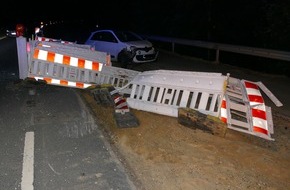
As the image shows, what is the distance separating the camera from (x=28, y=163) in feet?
14.7

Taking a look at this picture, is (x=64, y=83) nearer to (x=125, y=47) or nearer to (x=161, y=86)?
(x=161, y=86)

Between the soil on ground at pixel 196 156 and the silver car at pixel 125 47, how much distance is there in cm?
717

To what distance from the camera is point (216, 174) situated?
423 centimetres

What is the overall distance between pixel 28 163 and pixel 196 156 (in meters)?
2.67

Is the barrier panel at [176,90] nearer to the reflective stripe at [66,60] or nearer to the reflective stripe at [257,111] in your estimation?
the reflective stripe at [257,111]

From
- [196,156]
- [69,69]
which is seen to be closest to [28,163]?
[196,156]

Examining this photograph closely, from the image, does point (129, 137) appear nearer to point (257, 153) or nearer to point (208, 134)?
point (208, 134)

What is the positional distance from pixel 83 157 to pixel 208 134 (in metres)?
2.47

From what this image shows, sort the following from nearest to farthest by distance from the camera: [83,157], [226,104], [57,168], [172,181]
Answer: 1. [172,181]
2. [57,168]
3. [83,157]
4. [226,104]

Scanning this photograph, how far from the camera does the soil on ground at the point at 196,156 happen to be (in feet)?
13.3

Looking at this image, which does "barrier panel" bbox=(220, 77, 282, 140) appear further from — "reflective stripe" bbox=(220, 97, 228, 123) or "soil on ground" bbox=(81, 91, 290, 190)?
"soil on ground" bbox=(81, 91, 290, 190)

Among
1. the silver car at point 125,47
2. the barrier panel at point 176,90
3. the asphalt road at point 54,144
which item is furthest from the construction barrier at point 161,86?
the silver car at point 125,47

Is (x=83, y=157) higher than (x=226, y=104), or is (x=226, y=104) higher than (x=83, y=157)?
(x=226, y=104)

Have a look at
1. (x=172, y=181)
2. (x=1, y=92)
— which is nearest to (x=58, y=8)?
(x=1, y=92)
